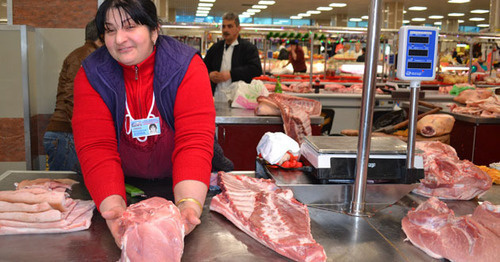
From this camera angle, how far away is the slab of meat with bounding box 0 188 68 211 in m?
1.86

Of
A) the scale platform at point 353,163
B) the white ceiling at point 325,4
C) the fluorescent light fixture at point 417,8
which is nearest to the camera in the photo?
the scale platform at point 353,163

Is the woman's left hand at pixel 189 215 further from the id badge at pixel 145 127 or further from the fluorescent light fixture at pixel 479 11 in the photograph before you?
the fluorescent light fixture at pixel 479 11

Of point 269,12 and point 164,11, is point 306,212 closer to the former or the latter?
point 164,11

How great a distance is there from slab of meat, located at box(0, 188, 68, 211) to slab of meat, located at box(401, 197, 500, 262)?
131 cm

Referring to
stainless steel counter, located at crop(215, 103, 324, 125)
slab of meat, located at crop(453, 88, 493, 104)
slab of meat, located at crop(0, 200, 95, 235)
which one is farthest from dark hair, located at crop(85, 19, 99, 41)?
slab of meat, located at crop(453, 88, 493, 104)

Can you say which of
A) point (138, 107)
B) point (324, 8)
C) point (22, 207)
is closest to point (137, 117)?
point (138, 107)

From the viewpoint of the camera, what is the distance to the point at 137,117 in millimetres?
2162

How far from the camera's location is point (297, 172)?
2.27 m

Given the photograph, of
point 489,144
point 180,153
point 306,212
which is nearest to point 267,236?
point 306,212

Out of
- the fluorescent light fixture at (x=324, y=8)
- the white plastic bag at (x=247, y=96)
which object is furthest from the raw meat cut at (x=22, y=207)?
the fluorescent light fixture at (x=324, y=8)

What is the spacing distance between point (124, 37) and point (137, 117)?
372 mm

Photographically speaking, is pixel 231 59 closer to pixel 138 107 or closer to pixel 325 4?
pixel 138 107

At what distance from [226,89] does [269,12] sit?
20.5 metres

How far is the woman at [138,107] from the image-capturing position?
1.91m
